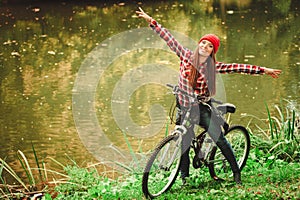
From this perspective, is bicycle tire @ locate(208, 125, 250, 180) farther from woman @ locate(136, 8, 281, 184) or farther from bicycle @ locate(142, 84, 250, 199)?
woman @ locate(136, 8, 281, 184)

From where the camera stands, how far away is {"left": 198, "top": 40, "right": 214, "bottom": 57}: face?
4.05 m

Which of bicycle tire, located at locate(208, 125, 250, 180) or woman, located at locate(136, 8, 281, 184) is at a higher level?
woman, located at locate(136, 8, 281, 184)

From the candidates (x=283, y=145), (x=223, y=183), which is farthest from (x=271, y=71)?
(x=283, y=145)

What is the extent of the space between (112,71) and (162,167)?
6210mm

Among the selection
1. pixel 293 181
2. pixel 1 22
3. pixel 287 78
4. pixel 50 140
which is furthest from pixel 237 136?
pixel 1 22

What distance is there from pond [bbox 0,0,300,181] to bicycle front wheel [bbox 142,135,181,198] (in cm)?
77

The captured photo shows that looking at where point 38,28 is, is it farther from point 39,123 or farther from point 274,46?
point 39,123

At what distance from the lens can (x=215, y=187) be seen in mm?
4309

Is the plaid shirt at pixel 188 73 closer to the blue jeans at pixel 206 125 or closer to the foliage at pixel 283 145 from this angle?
the blue jeans at pixel 206 125

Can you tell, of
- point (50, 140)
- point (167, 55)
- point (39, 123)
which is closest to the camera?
point (50, 140)

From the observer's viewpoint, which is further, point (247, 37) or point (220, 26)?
point (220, 26)

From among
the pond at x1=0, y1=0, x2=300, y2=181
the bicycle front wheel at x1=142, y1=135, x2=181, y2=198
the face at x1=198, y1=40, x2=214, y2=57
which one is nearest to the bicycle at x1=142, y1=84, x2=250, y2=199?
the bicycle front wheel at x1=142, y1=135, x2=181, y2=198

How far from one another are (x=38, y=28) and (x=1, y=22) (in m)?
1.64

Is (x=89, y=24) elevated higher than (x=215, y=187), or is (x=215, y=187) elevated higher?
(x=89, y=24)
